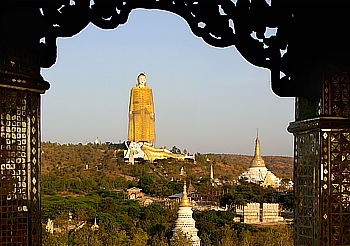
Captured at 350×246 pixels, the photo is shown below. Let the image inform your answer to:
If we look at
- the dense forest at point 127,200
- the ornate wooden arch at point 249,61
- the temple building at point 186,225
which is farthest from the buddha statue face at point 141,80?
the ornate wooden arch at point 249,61

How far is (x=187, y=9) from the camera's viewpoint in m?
2.31

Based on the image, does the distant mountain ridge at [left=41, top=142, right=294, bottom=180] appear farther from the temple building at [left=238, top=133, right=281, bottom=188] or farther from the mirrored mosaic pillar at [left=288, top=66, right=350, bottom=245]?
the mirrored mosaic pillar at [left=288, top=66, right=350, bottom=245]

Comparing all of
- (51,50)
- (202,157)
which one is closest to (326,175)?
(51,50)

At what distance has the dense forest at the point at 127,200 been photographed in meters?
19.5

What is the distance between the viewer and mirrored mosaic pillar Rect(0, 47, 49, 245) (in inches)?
90.0

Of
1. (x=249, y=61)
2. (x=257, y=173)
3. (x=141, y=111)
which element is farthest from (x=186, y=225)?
(x=141, y=111)

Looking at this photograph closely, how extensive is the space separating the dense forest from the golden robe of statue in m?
2.20

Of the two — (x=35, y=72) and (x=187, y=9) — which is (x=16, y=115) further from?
(x=187, y=9)

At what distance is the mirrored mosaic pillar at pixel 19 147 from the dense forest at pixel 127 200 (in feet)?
48.3

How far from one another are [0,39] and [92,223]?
2167 centimetres

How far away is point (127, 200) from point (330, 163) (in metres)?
28.0

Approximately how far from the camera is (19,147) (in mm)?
2338

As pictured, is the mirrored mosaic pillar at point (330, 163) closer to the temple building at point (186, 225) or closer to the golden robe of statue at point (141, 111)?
the temple building at point (186, 225)

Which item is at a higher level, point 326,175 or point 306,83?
point 306,83
